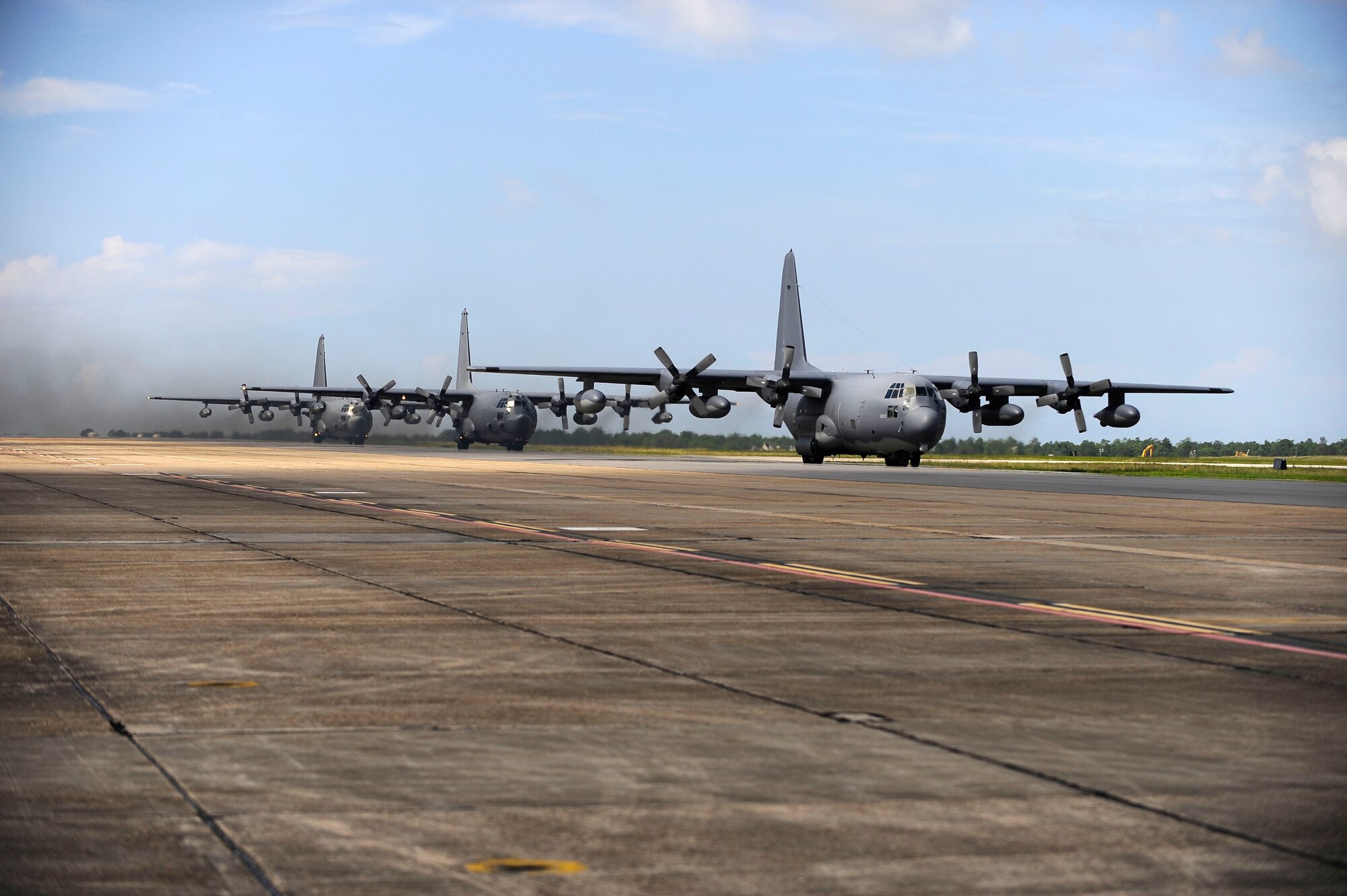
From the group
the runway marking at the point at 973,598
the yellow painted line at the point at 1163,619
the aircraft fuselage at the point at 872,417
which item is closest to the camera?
the runway marking at the point at 973,598

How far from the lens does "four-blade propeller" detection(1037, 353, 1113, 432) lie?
6297 cm

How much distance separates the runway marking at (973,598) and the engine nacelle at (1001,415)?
41.7 meters

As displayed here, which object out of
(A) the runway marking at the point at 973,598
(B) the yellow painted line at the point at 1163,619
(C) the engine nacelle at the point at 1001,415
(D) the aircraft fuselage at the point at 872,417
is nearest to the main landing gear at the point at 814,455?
(D) the aircraft fuselage at the point at 872,417

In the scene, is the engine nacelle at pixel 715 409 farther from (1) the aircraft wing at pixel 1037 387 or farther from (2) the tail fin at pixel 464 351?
(2) the tail fin at pixel 464 351

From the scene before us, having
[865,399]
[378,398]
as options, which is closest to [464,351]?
[378,398]

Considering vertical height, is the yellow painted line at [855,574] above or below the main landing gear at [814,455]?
below

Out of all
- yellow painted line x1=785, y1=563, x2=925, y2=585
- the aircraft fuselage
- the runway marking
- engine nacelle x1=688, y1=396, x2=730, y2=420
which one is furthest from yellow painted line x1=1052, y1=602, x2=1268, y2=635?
engine nacelle x1=688, y1=396, x2=730, y2=420

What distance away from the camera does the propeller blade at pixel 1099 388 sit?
63062 mm

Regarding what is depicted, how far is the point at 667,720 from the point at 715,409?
174 feet

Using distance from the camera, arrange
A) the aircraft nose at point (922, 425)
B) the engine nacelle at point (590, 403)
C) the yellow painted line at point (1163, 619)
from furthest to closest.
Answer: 1. the engine nacelle at point (590, 403)
2. the aircraft nose at point (922, 425)
3. the yellow painted line at point (1163, 619)

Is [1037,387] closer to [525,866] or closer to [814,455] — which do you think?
[814,455]

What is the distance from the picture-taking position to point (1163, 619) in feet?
40.7

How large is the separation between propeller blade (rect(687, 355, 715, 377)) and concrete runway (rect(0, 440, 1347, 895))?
4130 centimetres

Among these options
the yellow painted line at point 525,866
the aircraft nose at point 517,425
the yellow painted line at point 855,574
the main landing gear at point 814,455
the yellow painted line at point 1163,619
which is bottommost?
the yellow painted line at point 525,866
